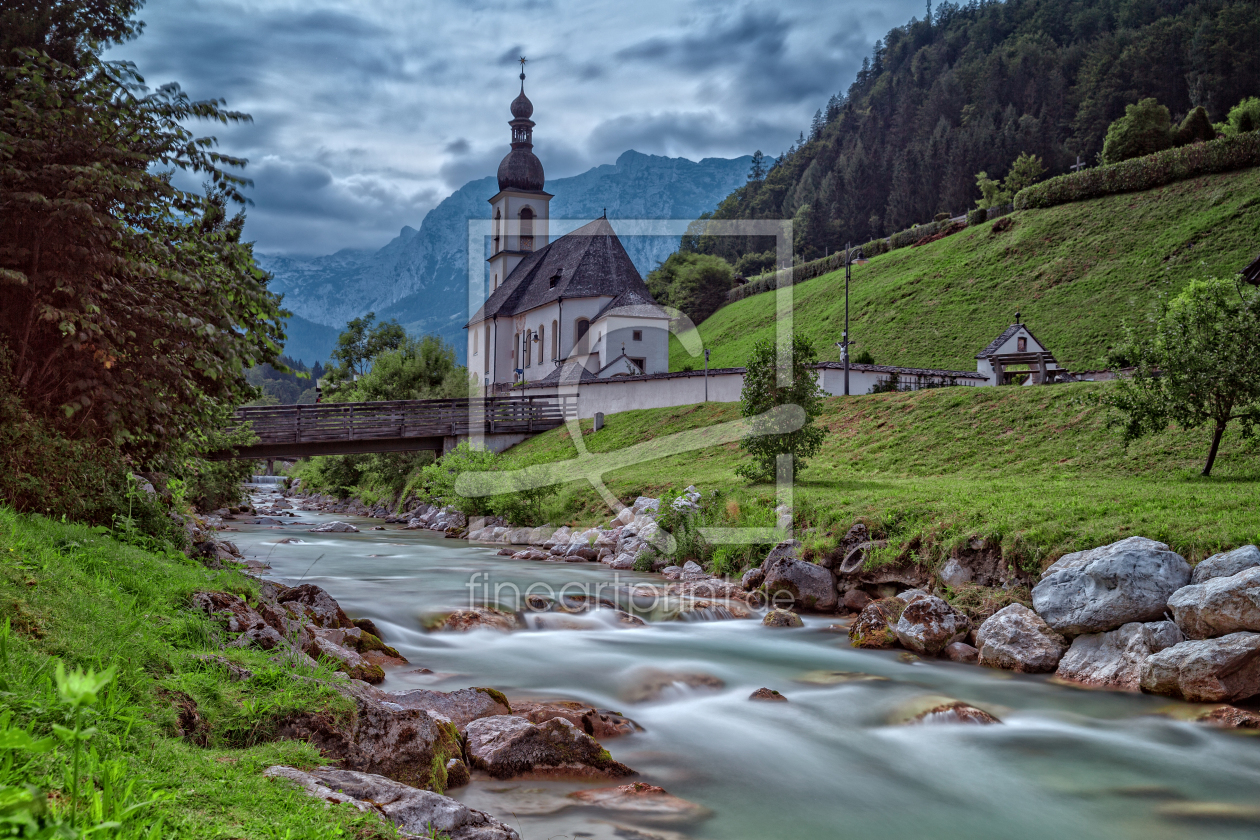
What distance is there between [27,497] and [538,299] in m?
60.7

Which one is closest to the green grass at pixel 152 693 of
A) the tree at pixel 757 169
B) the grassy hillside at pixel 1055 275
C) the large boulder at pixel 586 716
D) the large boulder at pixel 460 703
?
the large boulder at pixel 460 703

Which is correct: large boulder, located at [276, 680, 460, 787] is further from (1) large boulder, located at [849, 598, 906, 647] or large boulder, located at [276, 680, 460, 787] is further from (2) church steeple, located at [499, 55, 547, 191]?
(2) church steeple, located at [499, 55, 547, 191]

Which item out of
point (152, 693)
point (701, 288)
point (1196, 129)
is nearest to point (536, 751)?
point (152, 693)

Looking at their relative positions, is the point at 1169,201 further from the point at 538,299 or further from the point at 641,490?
the point at 641,490

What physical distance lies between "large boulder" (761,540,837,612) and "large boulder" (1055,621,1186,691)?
4448 millimetres

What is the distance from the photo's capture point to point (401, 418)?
36.8m

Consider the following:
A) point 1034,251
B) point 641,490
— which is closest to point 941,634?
point 641,490

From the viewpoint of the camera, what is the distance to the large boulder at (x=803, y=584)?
13945 millimetres

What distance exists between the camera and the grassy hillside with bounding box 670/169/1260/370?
Result: 48062 millimetres

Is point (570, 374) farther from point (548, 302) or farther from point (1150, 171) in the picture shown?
point (1150, 171)

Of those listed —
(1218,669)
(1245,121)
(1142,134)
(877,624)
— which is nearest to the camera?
(1218,669)

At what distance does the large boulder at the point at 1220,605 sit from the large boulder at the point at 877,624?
3.44 m

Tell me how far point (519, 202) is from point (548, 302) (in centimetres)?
1898

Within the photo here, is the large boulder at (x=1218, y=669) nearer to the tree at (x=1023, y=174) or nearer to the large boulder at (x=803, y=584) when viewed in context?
the large boulder at (x=803, y=584)
